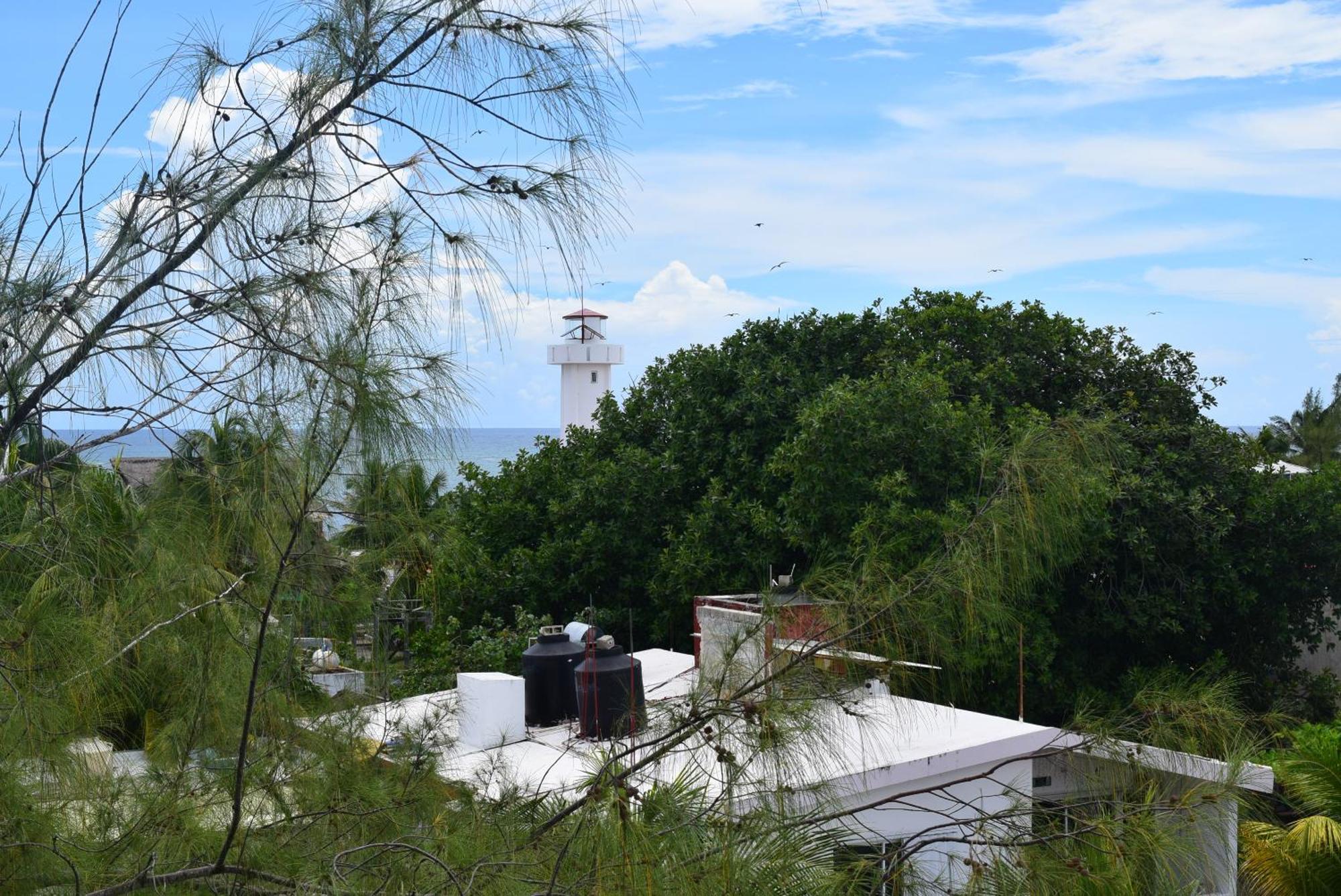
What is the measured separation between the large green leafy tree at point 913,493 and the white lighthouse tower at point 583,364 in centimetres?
619

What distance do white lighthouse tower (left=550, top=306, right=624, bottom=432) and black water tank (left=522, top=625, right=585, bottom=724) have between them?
46.9ft

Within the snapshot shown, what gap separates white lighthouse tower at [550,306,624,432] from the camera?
20.9 m

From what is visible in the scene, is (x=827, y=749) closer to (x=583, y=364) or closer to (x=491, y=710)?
(x=491, y=710)

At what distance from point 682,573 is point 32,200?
33.7 feet

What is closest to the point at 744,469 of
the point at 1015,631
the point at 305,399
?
the point at 1015,631

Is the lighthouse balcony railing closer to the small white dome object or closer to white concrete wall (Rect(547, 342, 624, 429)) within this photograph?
white concrete wall (Rect(547, 342, 624, 429))

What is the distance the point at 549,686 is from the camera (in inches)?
257

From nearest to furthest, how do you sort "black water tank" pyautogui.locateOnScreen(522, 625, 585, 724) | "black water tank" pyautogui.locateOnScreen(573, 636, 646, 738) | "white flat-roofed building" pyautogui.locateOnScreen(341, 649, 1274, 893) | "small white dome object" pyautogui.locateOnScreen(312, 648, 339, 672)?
1. "white flat-roofed building" pyautogui.locateOnScreen(341, 649, 1274, 893)
2. "small white dome object" pyautogui.locateOnScreen(312, 648, 339, 672)
3. "black water tank" pyautogui.locateOnScreen(573, 636, 646, 738)
4. "black water tank" pyautogui.locateOnScreen(522, 625, 585, 724)

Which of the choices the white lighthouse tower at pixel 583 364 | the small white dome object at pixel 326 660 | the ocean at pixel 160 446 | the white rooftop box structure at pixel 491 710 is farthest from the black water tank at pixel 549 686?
the white lighthouse tower at pixel 583 364

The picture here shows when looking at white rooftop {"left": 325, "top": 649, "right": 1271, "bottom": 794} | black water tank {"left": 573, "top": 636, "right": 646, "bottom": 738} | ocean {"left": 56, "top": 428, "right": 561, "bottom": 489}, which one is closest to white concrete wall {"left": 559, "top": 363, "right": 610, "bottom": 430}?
white rooftop {"left": 325, "top": 649, "right": 1271, "bottom": 794}

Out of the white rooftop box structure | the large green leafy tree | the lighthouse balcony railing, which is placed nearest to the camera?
the white rooftop box structure

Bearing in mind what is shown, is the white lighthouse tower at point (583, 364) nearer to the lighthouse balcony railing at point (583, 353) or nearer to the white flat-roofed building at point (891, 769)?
the lighthouse balcony railing at point (583, 353)

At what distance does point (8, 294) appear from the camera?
237 centimetres

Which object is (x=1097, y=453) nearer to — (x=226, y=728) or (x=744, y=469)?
(x=226, y=728)
